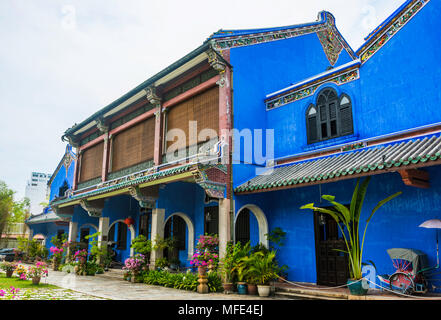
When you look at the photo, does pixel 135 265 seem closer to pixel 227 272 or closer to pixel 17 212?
pixel 227 272

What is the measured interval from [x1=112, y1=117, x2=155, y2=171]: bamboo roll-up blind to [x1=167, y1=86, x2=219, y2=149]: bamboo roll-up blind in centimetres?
137

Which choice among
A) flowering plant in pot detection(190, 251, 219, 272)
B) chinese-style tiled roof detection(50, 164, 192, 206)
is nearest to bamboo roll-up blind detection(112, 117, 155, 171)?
chinese-style tiled roof detection(50, 164, 192, 206)

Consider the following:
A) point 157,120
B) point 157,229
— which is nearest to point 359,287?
point 157,229

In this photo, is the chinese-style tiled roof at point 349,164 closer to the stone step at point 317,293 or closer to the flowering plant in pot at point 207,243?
the flowering plant in pot at point 207,243

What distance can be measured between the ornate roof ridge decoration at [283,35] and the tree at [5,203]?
34.5m

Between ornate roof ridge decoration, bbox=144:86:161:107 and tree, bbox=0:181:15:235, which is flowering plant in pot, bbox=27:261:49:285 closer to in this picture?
ornate roof ridge decoration, bbox=144:86:161:107

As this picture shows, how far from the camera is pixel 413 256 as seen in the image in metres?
8.20

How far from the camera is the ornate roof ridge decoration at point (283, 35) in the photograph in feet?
40.9

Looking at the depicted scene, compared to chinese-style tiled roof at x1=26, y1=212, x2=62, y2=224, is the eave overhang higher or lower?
higher

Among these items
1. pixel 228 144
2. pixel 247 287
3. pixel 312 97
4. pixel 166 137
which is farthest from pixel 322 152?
pixel 166 137

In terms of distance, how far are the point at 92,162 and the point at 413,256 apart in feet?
54.7

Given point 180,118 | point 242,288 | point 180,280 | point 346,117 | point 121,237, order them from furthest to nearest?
1. point 121,237
2. point 180,118
3. point 180,280
4. point 346,117
5. point 242,288

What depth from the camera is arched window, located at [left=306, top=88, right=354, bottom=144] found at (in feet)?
36.7

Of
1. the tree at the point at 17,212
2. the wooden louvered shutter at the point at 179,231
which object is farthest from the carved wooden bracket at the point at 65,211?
the tree at the point at 17,212
